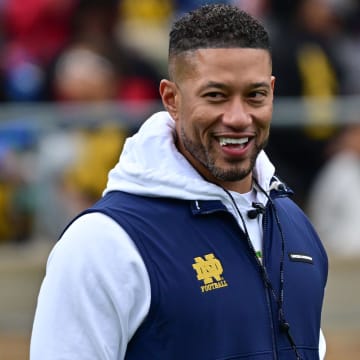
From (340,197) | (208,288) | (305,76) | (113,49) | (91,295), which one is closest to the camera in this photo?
(91,295)

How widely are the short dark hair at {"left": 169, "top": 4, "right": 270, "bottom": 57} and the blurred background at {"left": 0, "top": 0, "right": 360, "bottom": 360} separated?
14.6ft

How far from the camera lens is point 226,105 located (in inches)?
138

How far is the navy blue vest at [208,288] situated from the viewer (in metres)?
3.41

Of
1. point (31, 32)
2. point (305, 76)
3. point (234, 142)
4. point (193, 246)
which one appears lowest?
point (305, 76)

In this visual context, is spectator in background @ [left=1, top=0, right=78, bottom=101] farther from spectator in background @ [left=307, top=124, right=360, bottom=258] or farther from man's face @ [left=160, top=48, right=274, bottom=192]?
man's face @ [left=160, top=48, right=274, bottom=192]

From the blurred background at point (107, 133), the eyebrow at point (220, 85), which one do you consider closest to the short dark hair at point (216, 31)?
the eyebrow at point (220, 85)

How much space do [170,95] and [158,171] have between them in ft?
0.74

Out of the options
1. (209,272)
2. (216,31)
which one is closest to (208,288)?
(209,272)

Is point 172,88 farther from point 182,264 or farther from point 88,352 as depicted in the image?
point 88,352

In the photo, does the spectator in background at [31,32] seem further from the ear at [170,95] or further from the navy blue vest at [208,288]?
the navy blue vest at [208,288]

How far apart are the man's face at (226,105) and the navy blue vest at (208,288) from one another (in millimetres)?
163

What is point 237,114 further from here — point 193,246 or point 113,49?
point 113,49

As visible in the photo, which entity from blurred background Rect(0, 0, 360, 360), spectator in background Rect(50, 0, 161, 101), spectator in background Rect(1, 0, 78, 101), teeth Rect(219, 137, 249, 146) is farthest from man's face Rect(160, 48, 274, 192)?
spectator in background Rect(1, 0, 78, 101)

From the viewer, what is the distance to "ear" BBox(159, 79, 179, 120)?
142 inches
